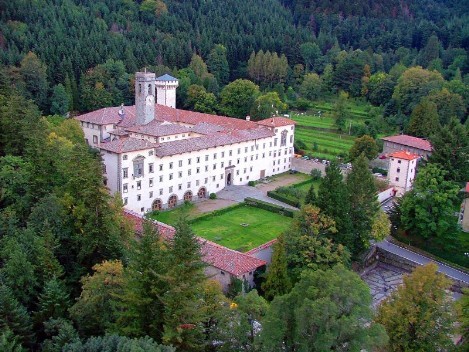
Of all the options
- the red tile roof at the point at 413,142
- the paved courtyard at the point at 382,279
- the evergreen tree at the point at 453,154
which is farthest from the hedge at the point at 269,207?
the red tile roof at the point at 413,142

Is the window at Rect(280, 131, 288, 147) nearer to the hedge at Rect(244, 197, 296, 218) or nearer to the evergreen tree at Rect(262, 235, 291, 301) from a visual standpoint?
the hedge at Rect(244, 197, 296, 218)

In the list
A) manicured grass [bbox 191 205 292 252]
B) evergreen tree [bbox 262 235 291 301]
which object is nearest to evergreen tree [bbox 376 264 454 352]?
evergreen tree [bbox 262 235 291 301]

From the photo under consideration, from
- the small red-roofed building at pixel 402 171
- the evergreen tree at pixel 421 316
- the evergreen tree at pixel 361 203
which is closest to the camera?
the evergreen tree at pixel 421 316

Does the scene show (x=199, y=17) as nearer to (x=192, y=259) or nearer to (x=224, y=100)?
(x=224, y=100)

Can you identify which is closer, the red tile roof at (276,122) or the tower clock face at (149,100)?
the red tile roof at (276,122)

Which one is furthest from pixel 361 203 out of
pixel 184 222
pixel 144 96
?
pixel 144 96

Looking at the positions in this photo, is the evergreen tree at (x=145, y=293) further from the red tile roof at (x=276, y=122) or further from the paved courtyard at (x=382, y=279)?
the red tile roof at (x=276, y=122)

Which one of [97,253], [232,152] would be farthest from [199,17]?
[97,253]
